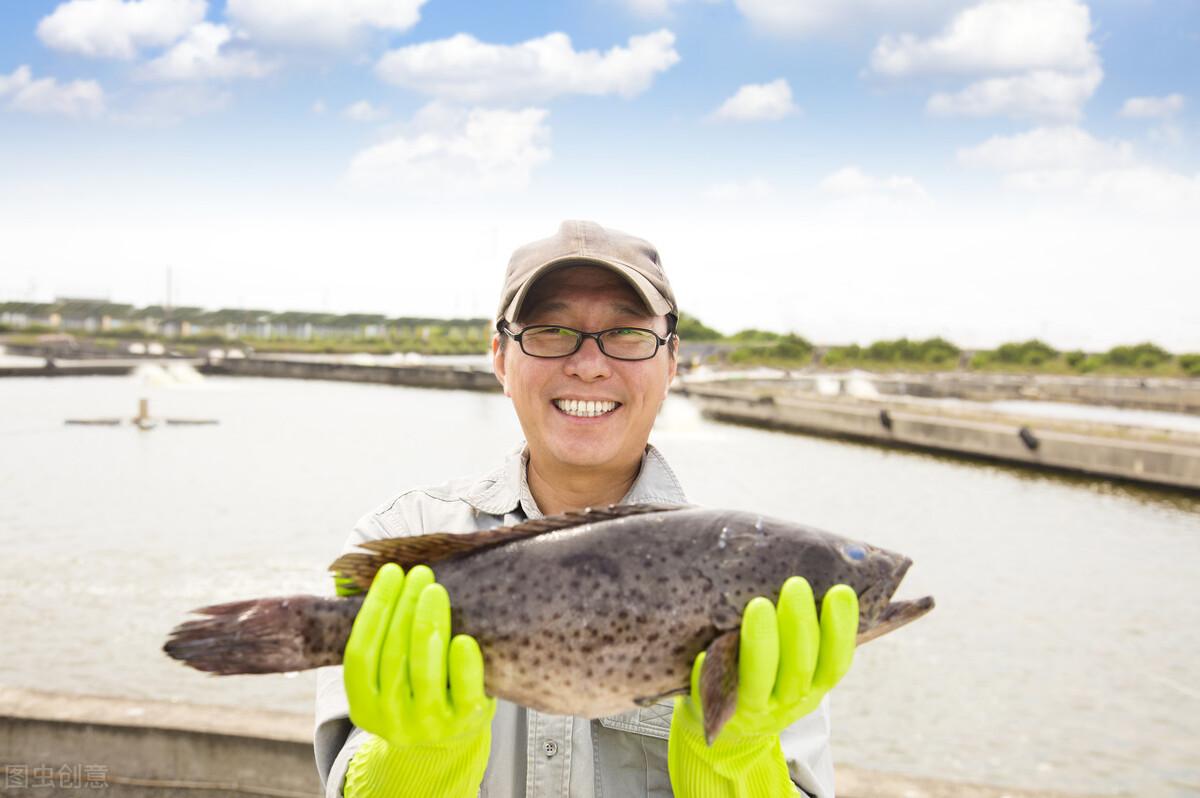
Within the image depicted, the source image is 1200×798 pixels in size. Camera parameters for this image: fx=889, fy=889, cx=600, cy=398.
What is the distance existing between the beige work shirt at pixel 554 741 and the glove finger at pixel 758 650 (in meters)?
0.59

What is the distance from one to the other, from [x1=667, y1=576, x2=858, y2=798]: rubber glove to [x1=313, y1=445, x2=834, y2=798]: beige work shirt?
30 centimetres

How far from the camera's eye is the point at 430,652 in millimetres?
2301

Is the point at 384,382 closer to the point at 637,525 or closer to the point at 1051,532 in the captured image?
the point at 1051,532

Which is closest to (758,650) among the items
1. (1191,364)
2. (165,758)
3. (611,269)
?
(611,269)

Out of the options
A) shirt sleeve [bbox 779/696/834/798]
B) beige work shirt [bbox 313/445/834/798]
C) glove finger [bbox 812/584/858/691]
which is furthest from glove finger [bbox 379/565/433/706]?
shirt sleeve [bbox 779/696/834/798]

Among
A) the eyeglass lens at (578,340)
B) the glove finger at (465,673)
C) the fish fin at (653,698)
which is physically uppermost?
the eyeglass lens at (578,340)

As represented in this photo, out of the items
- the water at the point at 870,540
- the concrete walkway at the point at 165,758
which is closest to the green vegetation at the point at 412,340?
the water at the point at 870,540

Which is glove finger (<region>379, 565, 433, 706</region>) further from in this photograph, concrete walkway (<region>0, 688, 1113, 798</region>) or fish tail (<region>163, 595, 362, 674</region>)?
concrete walkway (<region>0, 688, 1113, 798</region>)

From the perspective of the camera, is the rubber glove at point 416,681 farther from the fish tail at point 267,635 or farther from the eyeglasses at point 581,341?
the eyeglasses at point 581,341

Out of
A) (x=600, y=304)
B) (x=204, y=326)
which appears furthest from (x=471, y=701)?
(x=204, y=326)

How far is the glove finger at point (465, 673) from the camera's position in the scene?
7.54 feet

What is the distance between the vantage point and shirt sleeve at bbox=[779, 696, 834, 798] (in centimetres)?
283

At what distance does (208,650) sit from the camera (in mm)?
2242

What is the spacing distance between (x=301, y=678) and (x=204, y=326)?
438ft
